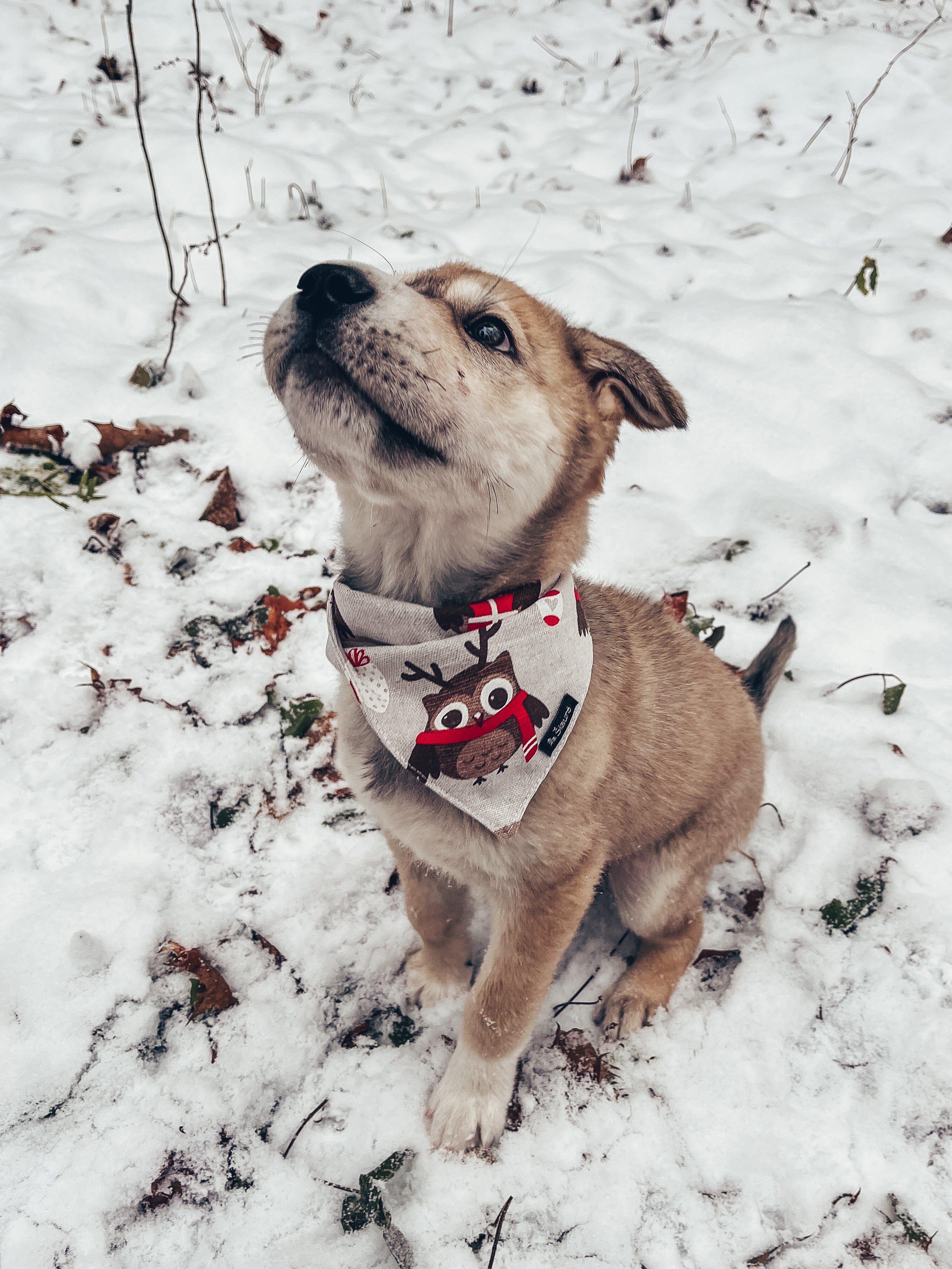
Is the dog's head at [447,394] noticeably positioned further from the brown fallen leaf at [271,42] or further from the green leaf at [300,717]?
the brown fallen leaf at [271,42]

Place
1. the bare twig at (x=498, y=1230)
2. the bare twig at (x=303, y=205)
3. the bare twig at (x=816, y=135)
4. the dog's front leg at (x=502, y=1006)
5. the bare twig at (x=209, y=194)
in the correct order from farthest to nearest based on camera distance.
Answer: the bare twig at (x=816, y=135)
the bare twig at (x=303, y=205)
the bare twig at (x=209, y=194)
the dog's front leg at (x=502, y=1006)
the bare twig at (x=498, y=1230)

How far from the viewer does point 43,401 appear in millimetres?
3760

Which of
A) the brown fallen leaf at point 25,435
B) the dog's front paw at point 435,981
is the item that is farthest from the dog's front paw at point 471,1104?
the brown fallen leaf at point 25,435

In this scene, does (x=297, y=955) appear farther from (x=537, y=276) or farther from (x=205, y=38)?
(x=205, y=38)

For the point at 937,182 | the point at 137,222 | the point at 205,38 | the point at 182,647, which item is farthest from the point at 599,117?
the point at 182,647

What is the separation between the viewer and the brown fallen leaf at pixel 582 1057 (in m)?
2.24

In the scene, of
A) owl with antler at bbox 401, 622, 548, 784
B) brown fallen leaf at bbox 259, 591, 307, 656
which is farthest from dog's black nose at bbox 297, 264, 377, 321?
brown fallen leaf at bbox 259, 591, 307, 656

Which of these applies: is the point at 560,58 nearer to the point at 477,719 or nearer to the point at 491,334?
the point at 491,334

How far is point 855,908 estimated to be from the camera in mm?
2465

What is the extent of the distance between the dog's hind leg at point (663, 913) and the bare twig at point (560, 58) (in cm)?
784

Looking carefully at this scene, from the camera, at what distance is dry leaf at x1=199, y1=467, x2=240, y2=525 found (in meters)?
3.55

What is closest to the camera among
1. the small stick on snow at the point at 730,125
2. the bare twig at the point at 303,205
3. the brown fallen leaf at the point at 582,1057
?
the brown fallen leaf at the point at 582,1057

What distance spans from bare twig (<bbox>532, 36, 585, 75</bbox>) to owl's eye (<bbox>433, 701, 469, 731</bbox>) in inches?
308

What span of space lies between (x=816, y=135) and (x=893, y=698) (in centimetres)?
548
